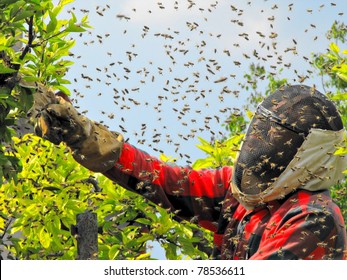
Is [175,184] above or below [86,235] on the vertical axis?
above

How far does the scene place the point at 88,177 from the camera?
269 inches

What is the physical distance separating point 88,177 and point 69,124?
1334mm

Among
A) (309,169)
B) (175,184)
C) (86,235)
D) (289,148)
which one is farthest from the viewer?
(86,235)

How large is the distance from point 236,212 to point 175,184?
1.67 feet

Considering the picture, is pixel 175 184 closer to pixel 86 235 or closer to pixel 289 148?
pixel 86 235

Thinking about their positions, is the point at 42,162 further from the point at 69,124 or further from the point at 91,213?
the point at 69,124

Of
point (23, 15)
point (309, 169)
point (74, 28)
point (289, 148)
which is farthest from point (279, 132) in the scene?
point (23, 15)

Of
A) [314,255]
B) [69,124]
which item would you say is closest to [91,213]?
[69,124]

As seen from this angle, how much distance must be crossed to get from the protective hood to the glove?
42.1 inches

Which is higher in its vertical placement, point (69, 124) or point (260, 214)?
point (69, 124)

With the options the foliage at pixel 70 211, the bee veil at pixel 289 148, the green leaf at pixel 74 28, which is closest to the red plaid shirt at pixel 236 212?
the bee veil at pixel 289 148

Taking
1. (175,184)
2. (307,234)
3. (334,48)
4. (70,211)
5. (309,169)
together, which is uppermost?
(334,48)

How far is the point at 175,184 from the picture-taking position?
Answer: 20.0ft

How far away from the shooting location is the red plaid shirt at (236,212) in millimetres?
5168
